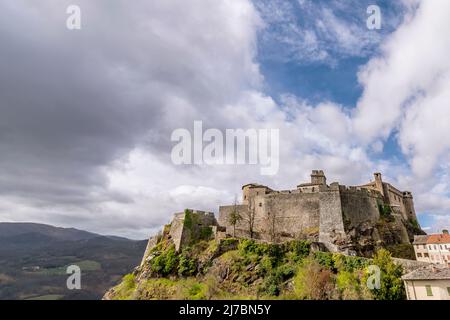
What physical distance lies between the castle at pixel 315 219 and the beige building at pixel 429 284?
11.3m

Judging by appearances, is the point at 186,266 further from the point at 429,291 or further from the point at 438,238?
the point at 438,238

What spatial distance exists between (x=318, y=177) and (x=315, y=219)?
10.2 meters

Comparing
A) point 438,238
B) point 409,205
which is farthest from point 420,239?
point 409,205

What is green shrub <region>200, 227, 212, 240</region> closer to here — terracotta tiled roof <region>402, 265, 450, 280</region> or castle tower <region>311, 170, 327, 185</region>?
castle tower <region>311, 170, 327, 185</region>

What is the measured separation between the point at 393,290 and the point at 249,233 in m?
22.0

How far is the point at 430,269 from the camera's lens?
97.9 feet

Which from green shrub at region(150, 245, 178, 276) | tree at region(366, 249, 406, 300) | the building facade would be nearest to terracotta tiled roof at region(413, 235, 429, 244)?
the building facade

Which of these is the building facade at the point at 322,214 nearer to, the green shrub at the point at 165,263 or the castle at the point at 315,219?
the castle at the point at 315,219

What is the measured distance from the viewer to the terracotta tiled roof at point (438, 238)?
158 ft

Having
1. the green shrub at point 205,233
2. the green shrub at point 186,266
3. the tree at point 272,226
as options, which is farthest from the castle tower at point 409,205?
the green shrub at point 186,266

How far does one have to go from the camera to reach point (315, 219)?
49.0 metres
